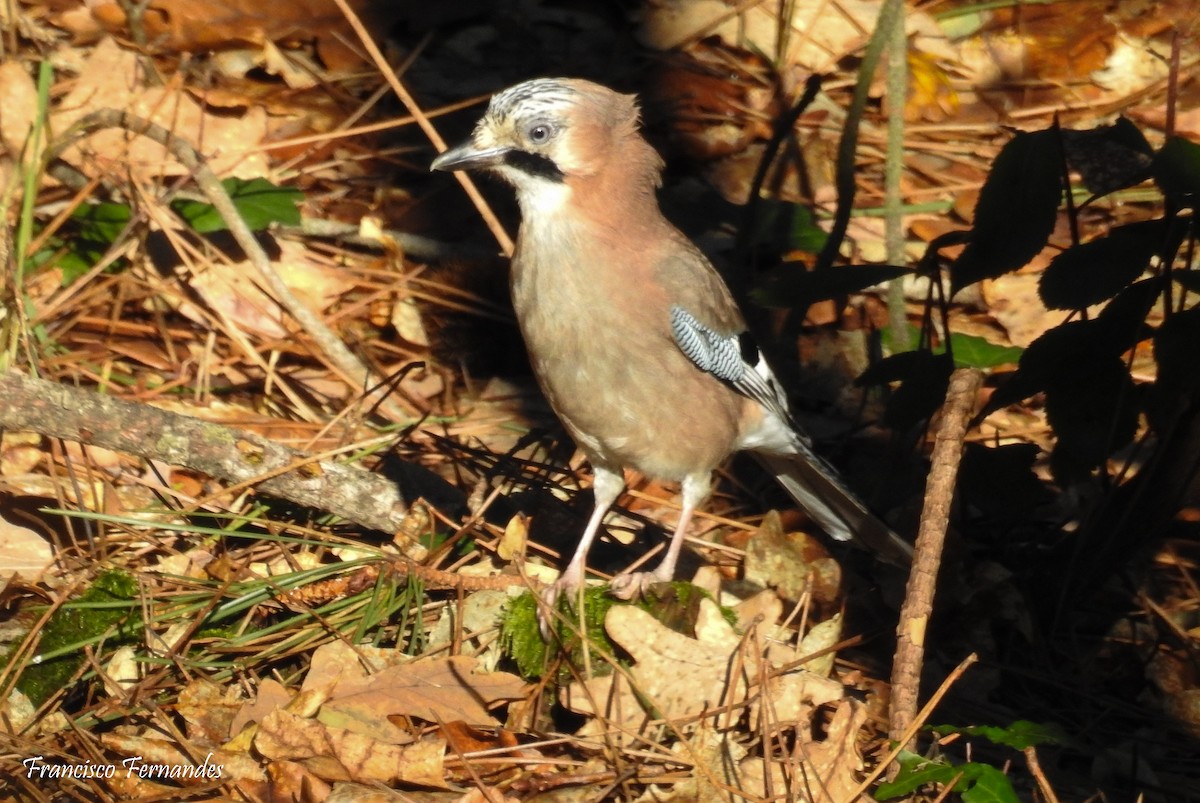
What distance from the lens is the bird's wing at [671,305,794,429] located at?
3898 millimetres

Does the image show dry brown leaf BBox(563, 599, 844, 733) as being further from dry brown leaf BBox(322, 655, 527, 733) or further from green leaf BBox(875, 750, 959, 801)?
green leaf BBox(875, 750, 959, 801)

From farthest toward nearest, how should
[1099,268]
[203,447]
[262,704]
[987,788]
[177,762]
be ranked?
[203,447] → [1099,268] → [262,704] → [177,762] → [987,788]

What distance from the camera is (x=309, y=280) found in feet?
16.8

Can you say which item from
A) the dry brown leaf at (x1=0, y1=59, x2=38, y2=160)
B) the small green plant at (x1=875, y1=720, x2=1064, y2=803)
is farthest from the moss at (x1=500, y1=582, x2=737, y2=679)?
the dry brown leaf at (x1=0, y1=59, x2=38, y2=160)

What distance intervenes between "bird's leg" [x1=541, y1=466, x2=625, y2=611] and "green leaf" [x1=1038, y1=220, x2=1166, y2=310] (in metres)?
1.45

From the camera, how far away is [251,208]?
4852mm

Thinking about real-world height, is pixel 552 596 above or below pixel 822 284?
below

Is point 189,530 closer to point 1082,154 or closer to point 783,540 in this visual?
point 783,540

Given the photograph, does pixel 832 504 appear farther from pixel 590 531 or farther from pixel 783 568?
pixel 590 531

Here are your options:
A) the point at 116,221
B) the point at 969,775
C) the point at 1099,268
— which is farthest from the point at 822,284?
the point at 116,221

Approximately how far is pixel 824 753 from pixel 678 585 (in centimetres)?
76

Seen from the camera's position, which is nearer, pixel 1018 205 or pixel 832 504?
pixel 1018 205

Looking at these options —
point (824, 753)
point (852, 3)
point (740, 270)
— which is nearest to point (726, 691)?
point (824, 753)

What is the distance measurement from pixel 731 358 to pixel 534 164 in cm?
91
